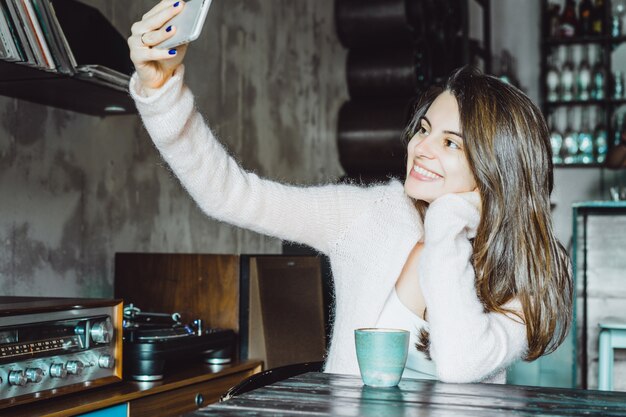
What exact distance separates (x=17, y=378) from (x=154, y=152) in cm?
131

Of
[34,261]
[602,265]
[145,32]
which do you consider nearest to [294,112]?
[602,265]

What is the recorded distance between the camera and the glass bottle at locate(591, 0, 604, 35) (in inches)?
223

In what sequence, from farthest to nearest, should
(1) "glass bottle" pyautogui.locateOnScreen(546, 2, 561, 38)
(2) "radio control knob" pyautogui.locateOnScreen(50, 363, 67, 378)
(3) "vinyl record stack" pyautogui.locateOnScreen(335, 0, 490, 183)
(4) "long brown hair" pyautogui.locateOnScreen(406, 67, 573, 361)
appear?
(1) "glass bottle" pyautogui.locateOnScreen(546, 2, 561, 38)
(3) "vinyl record stack" pyautogui.locateOnScreen(335, 0, 490, 183)
(2) "radio control knob" pyautogui.locateOnScreen(50, 363, 67, 378)
(4) "long brown hair" pyautogui.locateOnScreen(406, 67, 573, 361)

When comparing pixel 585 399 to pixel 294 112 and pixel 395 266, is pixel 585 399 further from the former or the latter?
pixel 294 112

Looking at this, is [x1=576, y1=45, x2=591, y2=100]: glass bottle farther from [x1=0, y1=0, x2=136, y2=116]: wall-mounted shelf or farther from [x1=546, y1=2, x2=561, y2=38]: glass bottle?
[x1=0, y1=0, x2=136, y2=116]: wall-mounted shelf

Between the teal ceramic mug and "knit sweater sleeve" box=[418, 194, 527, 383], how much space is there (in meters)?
0.18

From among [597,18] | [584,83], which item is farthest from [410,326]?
[597,18]

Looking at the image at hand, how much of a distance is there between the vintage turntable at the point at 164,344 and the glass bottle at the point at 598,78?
4.26 meters

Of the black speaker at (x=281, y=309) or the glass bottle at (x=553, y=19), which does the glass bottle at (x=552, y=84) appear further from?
the black speaker at (x=281, y=309)

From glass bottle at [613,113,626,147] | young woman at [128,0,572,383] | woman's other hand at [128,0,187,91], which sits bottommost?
young woman at [128,0,572,383]

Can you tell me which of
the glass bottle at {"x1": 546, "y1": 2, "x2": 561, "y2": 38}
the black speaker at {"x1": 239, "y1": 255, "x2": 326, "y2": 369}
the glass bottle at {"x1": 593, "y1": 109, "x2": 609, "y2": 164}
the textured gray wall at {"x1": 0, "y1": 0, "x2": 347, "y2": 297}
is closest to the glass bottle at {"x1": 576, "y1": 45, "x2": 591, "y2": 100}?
the glass bottle at {"x1": 593, "y1": 109, "x2": 609, "y2": 164}

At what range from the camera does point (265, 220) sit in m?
1.58

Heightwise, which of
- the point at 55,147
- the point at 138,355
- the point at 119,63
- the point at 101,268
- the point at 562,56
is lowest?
the point at 138,355

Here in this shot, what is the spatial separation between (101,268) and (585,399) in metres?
1.64
